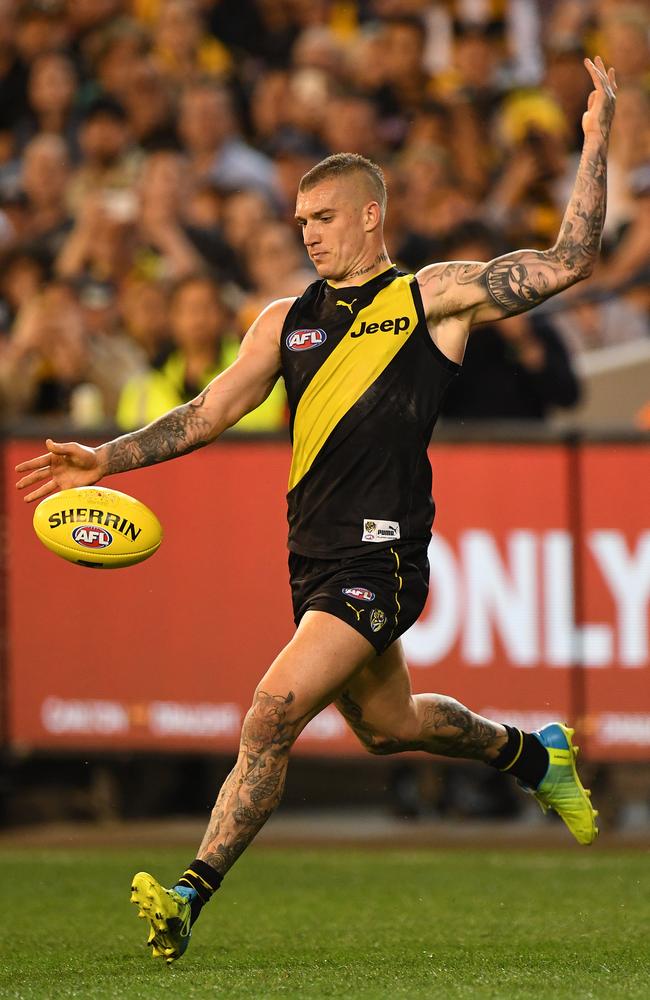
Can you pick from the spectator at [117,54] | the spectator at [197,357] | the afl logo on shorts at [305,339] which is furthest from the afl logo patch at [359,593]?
the spectator at [117,54]

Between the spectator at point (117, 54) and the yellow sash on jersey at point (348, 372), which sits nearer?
the yellow sash on jersey at point (348, 372)

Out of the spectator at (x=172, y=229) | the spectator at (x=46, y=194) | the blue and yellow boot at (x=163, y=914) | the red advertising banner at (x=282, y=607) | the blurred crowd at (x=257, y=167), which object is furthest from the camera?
the spectator at (x=46, y=194)

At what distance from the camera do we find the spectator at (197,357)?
33.9 feet

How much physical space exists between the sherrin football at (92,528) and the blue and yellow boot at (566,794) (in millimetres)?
1733

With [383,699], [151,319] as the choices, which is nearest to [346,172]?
[383,699]

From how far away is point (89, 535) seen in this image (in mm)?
5922

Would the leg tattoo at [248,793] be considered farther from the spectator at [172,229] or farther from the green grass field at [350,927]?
the spectator at [172,229]

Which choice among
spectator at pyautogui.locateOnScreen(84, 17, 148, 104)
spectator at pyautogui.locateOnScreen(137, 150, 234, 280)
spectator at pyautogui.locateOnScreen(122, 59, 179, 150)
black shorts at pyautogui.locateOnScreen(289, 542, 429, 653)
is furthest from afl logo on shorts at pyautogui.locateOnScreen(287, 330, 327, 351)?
spectator at pyautogui.locateOnScreen(84, 17, 148, 104)

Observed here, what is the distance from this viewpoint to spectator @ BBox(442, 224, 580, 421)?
10305mm

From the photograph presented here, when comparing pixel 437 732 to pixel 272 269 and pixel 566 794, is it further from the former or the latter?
pixel 272 269

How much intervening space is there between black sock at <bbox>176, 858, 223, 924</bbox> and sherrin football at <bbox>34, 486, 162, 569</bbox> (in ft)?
3.42

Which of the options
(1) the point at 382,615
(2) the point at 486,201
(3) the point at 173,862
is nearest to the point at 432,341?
(1) the point at 382,615

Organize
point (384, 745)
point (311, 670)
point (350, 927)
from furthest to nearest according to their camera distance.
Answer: point (350, 927) → point (384, 745) → point (311, 670)

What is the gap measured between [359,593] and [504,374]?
481 centimetres
